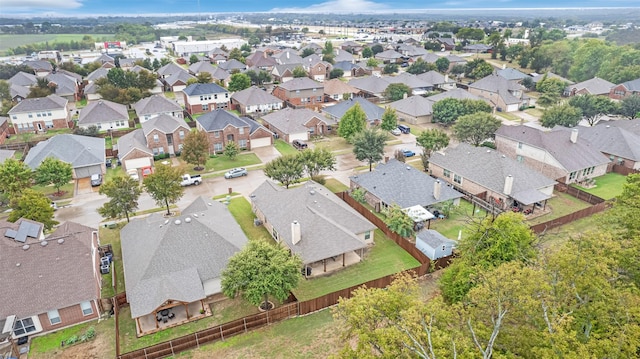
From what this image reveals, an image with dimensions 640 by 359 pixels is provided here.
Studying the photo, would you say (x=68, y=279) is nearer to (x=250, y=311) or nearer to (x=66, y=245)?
(x=66, y=245)

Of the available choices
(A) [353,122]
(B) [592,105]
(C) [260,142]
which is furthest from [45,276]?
(B) [592,105]

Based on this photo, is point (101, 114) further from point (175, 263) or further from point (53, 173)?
point (175, 263)

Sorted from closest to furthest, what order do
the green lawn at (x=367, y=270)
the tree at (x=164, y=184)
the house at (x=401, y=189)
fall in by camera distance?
the green lawn at (x=367, y=270)
the tree at (x=164, y=184)
the house at (x=401, y=189)

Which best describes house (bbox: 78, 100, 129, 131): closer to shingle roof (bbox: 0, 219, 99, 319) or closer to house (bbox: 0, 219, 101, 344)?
house (bbox: 0, 219, 101, 344)

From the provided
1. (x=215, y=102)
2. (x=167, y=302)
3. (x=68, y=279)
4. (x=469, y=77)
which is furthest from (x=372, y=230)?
(x=469, y=77)

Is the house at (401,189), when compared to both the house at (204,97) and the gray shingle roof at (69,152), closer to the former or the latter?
the gray shingle roof at (69,152)

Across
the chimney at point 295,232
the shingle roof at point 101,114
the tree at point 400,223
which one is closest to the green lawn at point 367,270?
the tree at point 400,223
